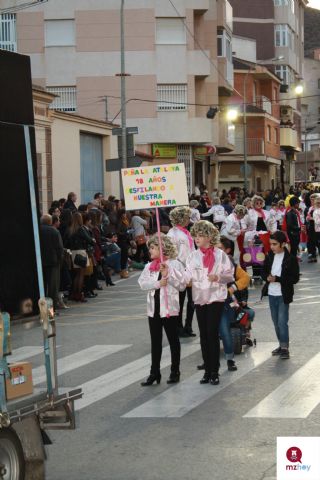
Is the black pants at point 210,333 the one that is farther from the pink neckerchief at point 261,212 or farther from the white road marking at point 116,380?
the pink neckerchief at point 261,212

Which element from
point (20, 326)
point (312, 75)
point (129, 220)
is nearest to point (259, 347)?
point (20, 326)

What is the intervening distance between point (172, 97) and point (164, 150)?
95.3 inches

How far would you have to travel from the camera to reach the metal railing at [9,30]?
46812 millimetres

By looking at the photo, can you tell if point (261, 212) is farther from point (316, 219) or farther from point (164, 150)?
point (164, 150)

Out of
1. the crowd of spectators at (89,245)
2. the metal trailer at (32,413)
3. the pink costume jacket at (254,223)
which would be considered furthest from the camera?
the pink costume jacket at (254,223)

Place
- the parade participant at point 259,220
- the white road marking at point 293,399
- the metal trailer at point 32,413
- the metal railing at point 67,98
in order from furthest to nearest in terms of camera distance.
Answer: the metal railing at point 67,98
the parade participant at point 259,220
the white road marking at point 293,399
the metal trailer at point 32,413

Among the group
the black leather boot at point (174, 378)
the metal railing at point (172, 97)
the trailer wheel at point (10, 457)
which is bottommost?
the black leather boot at point (174, 378)

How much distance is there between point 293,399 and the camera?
33.7ft

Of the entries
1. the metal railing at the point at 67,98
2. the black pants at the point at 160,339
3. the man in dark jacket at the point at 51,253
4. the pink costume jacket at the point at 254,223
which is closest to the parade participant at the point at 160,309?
the black pants at the point at 160,339

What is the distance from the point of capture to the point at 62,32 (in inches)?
1858

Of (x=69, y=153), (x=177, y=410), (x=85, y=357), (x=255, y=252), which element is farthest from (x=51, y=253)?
(x=69, y=153)

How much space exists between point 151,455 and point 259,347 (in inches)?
225

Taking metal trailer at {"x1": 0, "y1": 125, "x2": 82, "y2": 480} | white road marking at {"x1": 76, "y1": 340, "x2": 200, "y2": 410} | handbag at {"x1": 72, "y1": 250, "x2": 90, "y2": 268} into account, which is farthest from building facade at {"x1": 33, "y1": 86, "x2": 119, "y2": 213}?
metal trailer at {"x1": 0, "y1": 125, "x2": 82, "y2": 480}

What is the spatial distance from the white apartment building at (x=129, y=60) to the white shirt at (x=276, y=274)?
34.1 m
